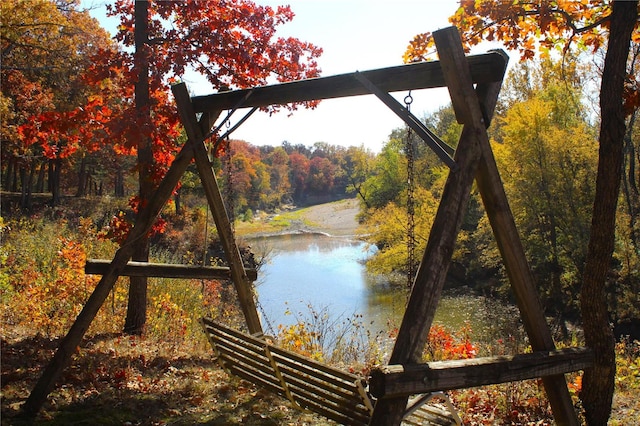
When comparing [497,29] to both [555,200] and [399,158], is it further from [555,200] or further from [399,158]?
[399,158]

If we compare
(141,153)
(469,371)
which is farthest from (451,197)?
(141,153)

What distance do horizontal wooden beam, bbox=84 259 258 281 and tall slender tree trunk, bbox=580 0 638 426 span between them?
338cm

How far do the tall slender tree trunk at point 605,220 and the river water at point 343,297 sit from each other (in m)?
8.72

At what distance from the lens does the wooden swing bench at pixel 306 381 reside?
12.9 ft

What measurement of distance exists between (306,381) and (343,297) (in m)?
17.8

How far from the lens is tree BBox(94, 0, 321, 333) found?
700cm

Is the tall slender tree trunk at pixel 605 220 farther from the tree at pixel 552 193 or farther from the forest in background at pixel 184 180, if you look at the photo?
the tree at pixel 552 193

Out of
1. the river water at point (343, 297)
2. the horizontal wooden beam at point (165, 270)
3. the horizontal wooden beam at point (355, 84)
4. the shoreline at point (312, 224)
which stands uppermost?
the horizontal wooden beam at point (355, 84)

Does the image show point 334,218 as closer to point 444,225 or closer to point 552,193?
point 552,193

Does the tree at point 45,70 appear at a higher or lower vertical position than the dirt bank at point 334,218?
higher

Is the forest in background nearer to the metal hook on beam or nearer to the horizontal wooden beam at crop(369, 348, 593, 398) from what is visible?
the metal hook on beam

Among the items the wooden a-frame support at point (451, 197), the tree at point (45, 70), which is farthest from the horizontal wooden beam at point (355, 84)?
the tree at point (45, 70)

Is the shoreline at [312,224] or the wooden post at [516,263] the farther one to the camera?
the shoreline at [312,224]

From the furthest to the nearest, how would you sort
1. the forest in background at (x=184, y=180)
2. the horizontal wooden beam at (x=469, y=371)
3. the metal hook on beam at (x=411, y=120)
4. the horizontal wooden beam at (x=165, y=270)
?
the forest in background at (x=184, y=180)
the horizontal wooden beam at (x=165, y=270)
the metal hook on beam at (x=411, y=120)
the horizontal wooden beam at (x=469, y=371)
